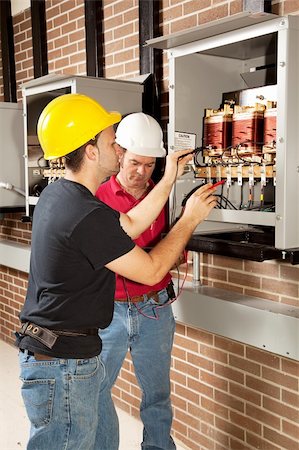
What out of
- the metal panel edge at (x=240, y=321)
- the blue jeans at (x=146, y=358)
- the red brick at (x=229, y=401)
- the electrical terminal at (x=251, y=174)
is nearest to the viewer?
the electrical terminal at (x=251, y=174)

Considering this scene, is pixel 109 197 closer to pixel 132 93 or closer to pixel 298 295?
pixel 132 93

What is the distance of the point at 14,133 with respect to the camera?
387 centimetres

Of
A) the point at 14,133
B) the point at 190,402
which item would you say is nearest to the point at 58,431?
the point at 190,402

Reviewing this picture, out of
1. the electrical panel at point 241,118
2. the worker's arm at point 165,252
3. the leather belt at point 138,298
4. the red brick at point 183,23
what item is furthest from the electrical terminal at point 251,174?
the red brick at point 183,23

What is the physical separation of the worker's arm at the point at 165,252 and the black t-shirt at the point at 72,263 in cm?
5

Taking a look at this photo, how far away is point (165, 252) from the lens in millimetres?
1886

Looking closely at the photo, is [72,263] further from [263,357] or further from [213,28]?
[263,357]

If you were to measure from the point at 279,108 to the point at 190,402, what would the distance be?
1738 mm

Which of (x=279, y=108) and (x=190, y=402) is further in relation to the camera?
(x=190, y=402)

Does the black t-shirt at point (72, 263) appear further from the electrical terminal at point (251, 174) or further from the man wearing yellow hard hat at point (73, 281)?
the electrical terminal at point (251, 174)

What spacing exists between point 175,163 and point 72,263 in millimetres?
622

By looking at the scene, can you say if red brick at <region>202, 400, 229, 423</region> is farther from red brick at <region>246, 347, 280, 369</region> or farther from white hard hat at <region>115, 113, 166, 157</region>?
white hard hat at <region>115, 113, 166, 157</region>

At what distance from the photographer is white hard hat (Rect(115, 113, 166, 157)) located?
234cm

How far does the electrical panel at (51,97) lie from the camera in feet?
8.61
